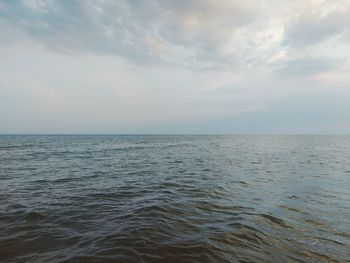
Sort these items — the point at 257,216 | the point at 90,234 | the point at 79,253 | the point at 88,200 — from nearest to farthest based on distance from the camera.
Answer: the point at 79,253 < the point at 90,234 < the point at 257,216 < the point at 88,200

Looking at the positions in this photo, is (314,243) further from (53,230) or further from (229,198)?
(53,230)

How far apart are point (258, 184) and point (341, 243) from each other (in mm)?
7540

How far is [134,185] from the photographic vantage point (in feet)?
44.0

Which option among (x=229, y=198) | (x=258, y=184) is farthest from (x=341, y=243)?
(x=258, y=184)

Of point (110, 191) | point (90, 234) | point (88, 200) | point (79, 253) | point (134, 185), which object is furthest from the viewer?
point (134, 185)

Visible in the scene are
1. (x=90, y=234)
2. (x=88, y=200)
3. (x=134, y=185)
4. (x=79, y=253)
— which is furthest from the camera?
(x=134, y=185)

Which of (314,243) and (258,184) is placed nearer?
(314,243)

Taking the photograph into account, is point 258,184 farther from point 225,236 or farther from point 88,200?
point 88,200

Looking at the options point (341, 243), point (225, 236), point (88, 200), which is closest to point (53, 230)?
point (88, 200)

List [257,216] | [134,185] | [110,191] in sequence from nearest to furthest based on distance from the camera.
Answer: [257,216], [110,191], [134,185]

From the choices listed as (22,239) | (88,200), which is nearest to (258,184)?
(88,200)

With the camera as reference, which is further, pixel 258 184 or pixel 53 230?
pixel 258 184

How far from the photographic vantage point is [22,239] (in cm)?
612

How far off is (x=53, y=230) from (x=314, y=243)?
7009 mm
